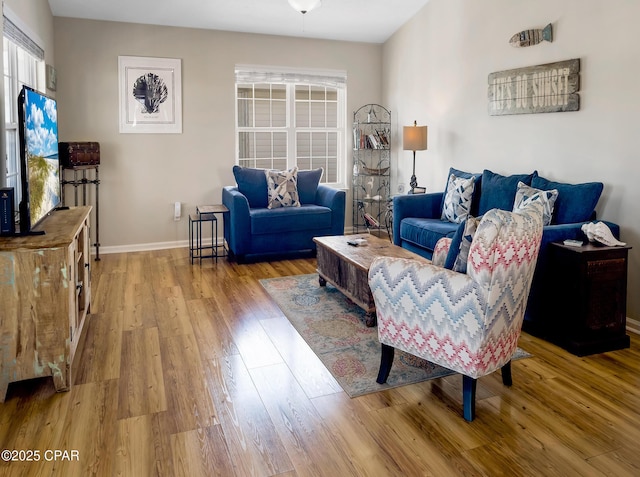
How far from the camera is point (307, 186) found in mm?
5805

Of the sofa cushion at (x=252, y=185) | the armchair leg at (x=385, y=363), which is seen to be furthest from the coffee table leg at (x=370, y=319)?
the sofa cushion at (x=252, y=185)

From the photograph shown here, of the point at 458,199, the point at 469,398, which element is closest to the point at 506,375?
the point at 469,398

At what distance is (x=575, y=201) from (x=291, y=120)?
378cm

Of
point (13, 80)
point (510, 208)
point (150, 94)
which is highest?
point (150, 94)

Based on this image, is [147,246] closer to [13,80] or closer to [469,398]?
[13,80]

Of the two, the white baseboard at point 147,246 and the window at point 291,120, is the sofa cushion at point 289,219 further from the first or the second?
the window at point 291,120

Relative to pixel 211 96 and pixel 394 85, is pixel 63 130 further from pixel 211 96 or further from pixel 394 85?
pixel 394 85

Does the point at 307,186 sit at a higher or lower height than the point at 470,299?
higher

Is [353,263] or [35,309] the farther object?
[353,263]

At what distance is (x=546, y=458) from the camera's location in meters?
2.00

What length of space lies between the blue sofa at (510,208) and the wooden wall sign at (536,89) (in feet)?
1.82

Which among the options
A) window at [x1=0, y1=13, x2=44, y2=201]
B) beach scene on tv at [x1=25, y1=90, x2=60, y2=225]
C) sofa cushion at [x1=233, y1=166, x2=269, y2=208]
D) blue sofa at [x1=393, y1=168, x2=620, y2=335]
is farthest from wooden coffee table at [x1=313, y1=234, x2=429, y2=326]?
window at [x1=0, y1=13, x2=44, y2=201]

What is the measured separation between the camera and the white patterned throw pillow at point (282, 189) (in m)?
5.44

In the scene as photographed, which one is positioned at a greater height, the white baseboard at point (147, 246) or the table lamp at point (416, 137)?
the table lamp at point (416, 137)
